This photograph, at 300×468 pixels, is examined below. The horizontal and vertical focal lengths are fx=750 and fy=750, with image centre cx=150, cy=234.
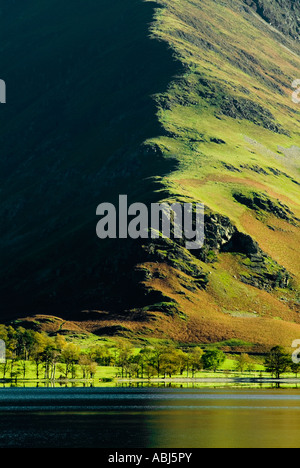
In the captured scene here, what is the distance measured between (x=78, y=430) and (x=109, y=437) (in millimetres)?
9365

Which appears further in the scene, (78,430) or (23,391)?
(23,391)

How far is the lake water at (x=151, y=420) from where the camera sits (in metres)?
94.8

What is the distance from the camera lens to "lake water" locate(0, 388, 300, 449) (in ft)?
311

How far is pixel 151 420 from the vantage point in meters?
120
